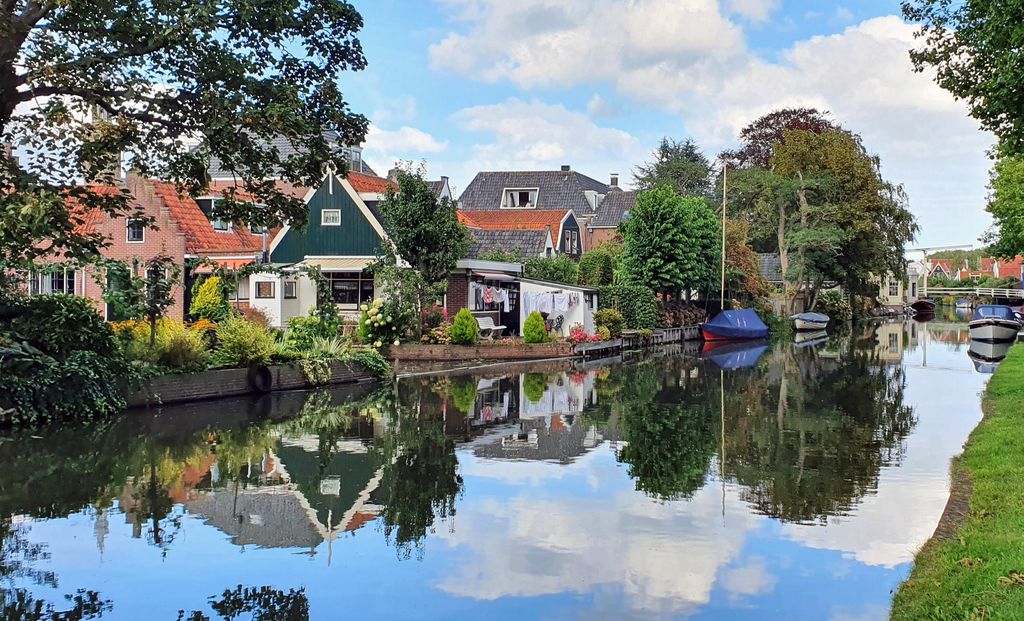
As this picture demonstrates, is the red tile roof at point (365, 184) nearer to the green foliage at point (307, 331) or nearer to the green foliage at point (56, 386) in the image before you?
the green foliage at point (307, 331)

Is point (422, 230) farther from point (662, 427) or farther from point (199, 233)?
point (662, 427)

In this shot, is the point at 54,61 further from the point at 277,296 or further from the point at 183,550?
the point at 277,296

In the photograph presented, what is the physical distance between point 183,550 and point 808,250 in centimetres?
5386

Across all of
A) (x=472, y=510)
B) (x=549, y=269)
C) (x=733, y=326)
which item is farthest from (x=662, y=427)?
(x=733, y=326)

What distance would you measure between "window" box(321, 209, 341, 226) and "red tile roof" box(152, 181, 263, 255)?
9.35 feet

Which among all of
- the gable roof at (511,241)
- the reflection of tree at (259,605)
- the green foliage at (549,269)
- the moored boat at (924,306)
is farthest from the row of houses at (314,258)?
the moored boat at (924,306)

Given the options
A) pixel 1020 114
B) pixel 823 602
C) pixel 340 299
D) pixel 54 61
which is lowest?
pixel 823 602

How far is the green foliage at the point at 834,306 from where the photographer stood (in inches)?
2766

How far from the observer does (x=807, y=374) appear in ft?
98.4

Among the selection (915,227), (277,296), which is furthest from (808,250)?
(277,296)

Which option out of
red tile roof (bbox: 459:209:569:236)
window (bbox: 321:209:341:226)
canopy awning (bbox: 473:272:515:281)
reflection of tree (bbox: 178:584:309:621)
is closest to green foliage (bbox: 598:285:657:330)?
canopy awning (bbox: 473:272:515:281)

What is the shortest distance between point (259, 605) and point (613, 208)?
6959cm

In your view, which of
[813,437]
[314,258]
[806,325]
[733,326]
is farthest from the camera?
[806,325]

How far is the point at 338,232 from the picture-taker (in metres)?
37.7
